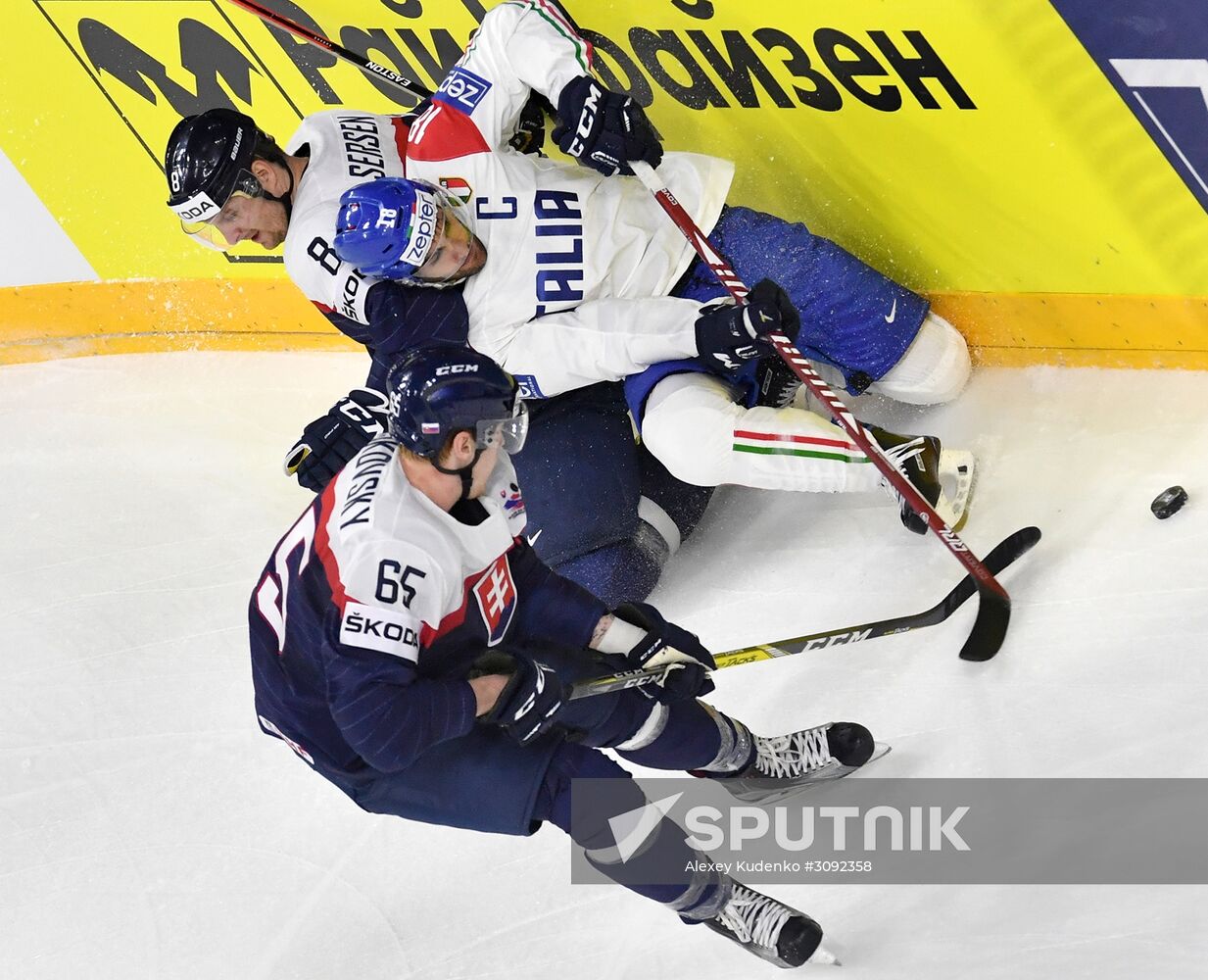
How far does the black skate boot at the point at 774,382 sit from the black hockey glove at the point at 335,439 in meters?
0.86

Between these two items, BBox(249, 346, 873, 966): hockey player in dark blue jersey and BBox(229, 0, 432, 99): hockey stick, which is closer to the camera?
BBox(249, 346, 873, 966): hockey player in dark blue jersey

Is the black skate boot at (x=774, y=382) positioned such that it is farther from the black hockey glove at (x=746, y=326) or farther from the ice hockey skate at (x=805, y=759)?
the ice hockey skate at (x=805, y=759)

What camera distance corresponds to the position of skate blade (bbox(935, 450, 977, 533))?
3.16 metres

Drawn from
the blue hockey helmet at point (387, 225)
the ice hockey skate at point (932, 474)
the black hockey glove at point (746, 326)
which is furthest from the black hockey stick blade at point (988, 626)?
the blue hockey helmet at point (387, 225)

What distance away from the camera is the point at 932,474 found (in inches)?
122

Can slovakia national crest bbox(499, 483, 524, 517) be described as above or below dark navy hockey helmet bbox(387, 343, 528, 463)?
below

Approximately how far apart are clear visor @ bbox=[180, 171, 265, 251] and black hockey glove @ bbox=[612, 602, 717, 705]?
4.23 ft

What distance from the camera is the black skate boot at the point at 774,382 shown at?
11.0ft

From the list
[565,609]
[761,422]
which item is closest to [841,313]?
[761,422]

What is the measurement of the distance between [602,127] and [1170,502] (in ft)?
4.59

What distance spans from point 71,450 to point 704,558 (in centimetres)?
207

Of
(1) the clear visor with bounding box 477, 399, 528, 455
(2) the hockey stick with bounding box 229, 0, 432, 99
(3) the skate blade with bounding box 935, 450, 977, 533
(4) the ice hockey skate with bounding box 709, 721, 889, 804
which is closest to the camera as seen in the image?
(1) the clear visor with bounding box 477, 399, 528, 455

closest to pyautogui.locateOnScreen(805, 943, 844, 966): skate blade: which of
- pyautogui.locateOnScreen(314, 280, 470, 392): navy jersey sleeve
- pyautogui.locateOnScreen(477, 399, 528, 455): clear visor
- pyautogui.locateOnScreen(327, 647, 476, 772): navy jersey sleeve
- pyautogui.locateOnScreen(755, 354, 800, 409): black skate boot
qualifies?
pyautogui.locateOnScreen(327, 647, 476, 772): navy jersey sleeve

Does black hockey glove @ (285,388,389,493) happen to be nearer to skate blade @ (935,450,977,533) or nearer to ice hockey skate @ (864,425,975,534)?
ice hockey skate @ (864,425,975,534)
